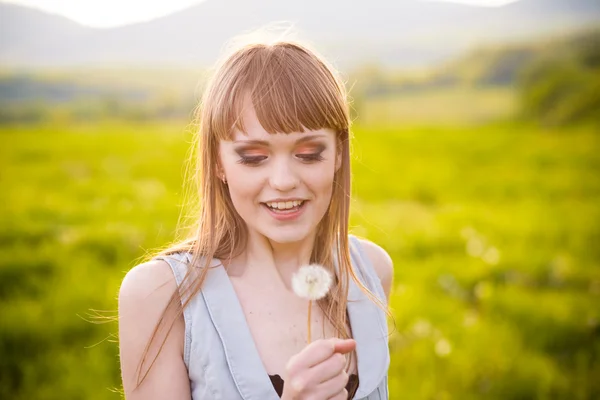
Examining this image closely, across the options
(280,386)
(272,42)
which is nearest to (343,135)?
(272,42)

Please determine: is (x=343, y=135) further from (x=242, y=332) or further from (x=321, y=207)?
(x=242, y=332)

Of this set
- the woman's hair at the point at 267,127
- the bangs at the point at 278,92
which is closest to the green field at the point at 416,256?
the woman's hair at the point at 267,127

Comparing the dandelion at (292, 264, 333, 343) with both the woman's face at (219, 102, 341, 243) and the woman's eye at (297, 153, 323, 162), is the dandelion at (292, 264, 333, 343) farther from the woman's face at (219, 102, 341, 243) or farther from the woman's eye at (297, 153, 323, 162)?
the woman's eye at (297, 153, 323, 162)

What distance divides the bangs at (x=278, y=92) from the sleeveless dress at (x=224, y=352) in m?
0.48

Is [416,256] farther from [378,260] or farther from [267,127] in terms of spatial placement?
[267,127]

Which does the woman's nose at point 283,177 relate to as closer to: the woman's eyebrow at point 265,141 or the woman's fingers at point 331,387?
the woman's eyebrow at point 265,141

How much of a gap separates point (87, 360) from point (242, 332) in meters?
2.39

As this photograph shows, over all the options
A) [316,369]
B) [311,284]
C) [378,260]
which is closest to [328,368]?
[316,369]

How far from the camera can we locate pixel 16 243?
18.0 feet

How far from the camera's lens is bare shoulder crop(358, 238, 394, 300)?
2343mm

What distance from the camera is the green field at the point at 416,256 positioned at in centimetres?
381

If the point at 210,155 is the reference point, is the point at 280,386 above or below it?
below

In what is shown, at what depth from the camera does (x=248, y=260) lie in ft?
6.68

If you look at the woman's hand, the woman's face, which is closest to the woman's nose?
the woman's face
